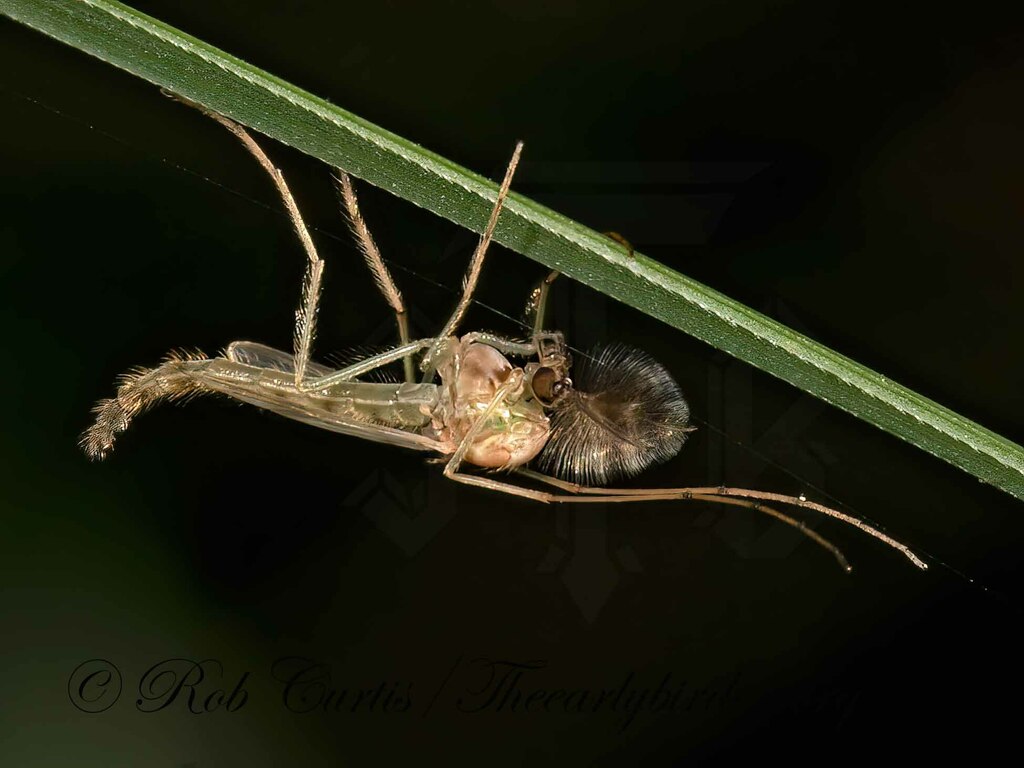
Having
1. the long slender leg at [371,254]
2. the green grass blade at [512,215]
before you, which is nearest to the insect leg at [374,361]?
the long slender leg at [371,254]

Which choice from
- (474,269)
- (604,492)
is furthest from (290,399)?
(604,492)

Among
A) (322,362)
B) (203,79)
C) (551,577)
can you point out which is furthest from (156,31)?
(551,577)

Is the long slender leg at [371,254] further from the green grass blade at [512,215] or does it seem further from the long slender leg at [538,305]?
the green grass blade at [512,215]

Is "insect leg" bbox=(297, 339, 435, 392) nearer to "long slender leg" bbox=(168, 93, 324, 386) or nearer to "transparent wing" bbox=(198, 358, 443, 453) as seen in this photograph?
"long slender leg" bbox=(168, 93, 324, 386)

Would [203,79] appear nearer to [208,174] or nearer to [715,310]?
[715,310]

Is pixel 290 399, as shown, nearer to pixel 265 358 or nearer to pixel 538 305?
pixel 265 358

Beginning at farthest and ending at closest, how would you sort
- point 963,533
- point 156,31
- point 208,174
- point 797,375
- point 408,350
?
point 963,533 → point 208,174 → point 408,350 → point 797,375 → point 156,31
